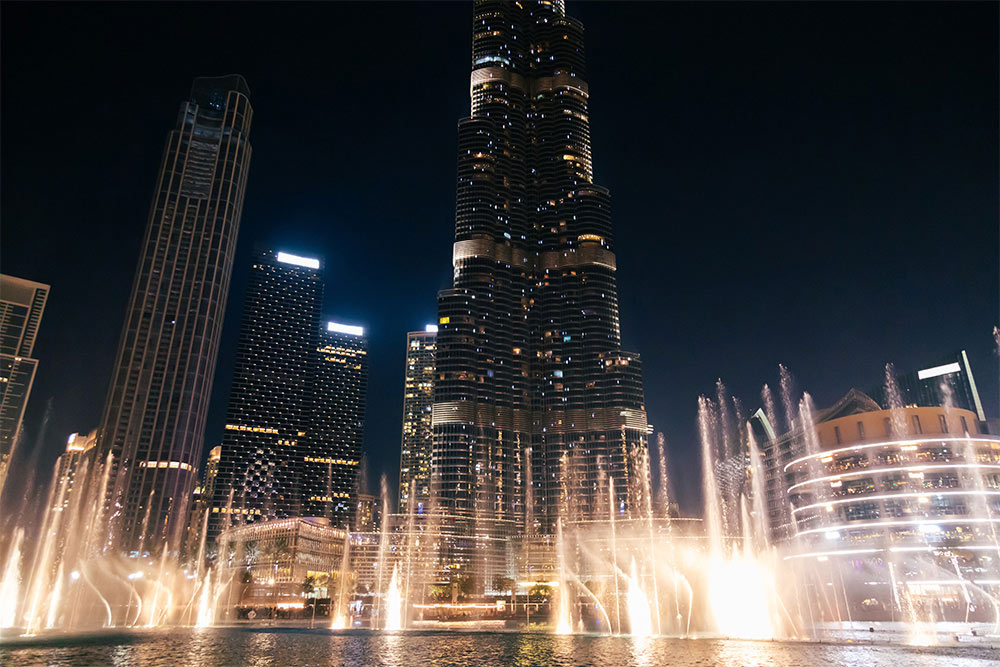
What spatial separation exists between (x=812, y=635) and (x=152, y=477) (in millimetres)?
176625

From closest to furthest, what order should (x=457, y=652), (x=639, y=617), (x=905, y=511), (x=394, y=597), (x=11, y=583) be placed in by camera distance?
(x=457, y=652) → (x=11, y=583) → (x=639, y=617) → (x=905, y=511) → (x=394, y=597)

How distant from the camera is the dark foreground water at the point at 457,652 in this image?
134 ft

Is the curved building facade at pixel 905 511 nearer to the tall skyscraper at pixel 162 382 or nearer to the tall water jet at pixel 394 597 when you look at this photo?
the tall water jet at pixel 394 597

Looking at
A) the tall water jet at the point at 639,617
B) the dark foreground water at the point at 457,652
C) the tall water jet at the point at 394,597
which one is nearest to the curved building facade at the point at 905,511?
the tall water jet at the point at 639,617

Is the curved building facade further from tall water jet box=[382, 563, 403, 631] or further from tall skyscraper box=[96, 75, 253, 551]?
tall skyscraper box=[96, 75, 253, 551]

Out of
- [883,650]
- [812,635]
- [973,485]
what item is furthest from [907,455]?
[883,650]

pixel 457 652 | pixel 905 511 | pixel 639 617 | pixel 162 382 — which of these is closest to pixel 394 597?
pixel 639 617

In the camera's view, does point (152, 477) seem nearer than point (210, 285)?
Yes

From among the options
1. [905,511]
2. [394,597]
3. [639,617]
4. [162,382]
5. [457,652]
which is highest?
[162,382]

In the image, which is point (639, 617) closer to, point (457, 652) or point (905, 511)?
point (457, 652)

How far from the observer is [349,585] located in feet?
573

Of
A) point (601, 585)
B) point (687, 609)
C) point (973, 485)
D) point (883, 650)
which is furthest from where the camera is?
point (601, 585)

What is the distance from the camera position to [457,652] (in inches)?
1943

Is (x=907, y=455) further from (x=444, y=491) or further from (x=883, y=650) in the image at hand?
(x=444, y=491)
